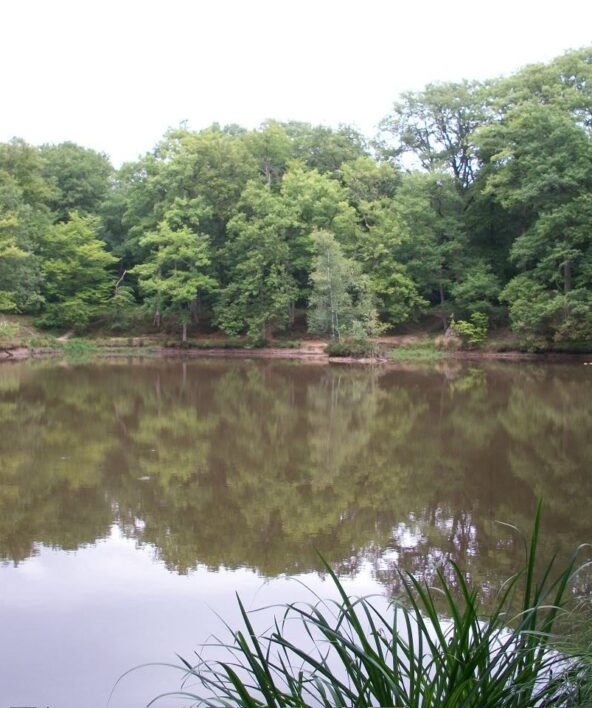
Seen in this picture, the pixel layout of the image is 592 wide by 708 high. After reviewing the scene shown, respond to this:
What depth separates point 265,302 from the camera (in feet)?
107

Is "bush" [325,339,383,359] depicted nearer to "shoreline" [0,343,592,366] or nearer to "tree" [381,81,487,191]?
"shoreline" [0,343,592,366]

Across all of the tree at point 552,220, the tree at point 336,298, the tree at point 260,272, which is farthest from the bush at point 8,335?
the tree at point 552,220

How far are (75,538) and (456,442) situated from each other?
644cm

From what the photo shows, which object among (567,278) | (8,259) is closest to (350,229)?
(567,278)

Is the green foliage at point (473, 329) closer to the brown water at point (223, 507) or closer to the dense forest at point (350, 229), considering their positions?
the dense forest at point (350, 229)

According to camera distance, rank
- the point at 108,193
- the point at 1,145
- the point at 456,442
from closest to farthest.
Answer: the point at 456,442 → the point at 1,145 → the point at 108,193

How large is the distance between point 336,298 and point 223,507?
22.9 meters

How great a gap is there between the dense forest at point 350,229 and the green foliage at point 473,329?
1.12 ft

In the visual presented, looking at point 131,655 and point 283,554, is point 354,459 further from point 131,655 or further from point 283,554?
point 131,655

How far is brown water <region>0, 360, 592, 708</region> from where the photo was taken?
445cm

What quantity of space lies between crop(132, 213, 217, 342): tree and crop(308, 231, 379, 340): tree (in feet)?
19.1

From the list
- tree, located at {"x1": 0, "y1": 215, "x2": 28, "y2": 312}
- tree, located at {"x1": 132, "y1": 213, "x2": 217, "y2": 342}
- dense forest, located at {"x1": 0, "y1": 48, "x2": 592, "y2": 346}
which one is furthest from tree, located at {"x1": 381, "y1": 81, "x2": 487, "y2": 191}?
tree, located at {"x1": 0, "y1": 215, "x2": 28, "y2": 312}

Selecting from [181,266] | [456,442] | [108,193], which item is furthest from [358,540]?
[108,193]

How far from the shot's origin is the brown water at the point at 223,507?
4453 mm
